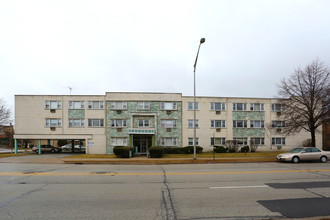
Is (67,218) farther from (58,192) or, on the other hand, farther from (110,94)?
(110,94)

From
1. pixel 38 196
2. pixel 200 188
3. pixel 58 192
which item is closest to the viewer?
pixel 38 196

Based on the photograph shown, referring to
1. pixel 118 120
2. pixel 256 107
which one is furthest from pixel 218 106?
pixel 118 120

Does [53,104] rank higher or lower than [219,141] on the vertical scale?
higher

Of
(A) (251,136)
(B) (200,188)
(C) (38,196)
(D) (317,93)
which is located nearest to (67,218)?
(C) (38,196)

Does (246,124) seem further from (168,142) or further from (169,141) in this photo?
(168,142)

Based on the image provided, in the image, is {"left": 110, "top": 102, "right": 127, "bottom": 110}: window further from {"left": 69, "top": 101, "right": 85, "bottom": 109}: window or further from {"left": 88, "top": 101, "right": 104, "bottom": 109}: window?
{"left": 69, "top": 101, "right": 85, "bottom": 109}: window

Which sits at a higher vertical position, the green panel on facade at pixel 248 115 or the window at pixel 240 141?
the green panel on facade at pixel 248 115

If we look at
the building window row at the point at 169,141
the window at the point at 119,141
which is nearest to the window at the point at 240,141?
the building window row at the point at 169,141

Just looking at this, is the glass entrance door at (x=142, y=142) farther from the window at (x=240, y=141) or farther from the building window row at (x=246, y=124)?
the building window row at (x=246, y=124)

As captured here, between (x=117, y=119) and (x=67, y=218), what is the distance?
23525 mm

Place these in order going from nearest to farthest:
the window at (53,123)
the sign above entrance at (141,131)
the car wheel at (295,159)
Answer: the car wheel at (295,159) → the sign above entrance at (141,131) → the window at (53,123)

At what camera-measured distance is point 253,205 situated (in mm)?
4977

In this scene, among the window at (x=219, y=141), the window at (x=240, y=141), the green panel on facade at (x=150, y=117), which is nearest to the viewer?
the green panel on facade at (x=150, y=117)

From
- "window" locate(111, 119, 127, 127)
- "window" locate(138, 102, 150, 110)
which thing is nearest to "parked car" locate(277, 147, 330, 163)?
"window" locate(138, 102, 150, 110)
